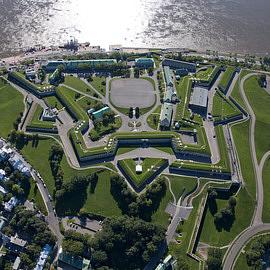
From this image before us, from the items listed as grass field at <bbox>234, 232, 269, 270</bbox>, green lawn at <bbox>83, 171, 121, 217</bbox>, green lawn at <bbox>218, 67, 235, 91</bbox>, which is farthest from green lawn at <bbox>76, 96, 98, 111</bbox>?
grass field at <bbox>234, 232, 269, 270</bbox>

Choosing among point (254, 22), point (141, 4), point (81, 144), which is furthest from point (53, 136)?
point (254, 22)

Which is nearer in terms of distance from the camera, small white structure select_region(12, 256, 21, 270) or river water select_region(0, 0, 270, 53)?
small white structure select_region(12, 256, 21, 270)

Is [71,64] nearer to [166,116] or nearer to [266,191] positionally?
[166,116]

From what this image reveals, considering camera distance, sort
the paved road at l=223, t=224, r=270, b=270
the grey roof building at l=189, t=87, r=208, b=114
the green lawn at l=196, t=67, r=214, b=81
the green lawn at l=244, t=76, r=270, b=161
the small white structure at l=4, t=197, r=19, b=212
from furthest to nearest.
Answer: the green lawn at l=196, t=67, r=214, b=81
the grey roof building at l=189, t=87, r=208, b=114
the green lawn at l=244, t=76, r=270, b=161
the small white structure at l=4, t=197, r=19, b=212
the paved road at l=223, t=224, r=270, b=270

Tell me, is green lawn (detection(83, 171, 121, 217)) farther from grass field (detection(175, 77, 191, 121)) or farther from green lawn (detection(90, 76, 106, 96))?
green lawn (detection(90, 76, 106, 96))

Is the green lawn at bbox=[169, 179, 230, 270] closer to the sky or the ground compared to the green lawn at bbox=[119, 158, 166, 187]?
closer to the ground

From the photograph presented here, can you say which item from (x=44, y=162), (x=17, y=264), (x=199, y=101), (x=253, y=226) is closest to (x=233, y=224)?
(x=253, y=226)

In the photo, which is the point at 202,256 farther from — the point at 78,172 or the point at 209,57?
the point at 209,57
